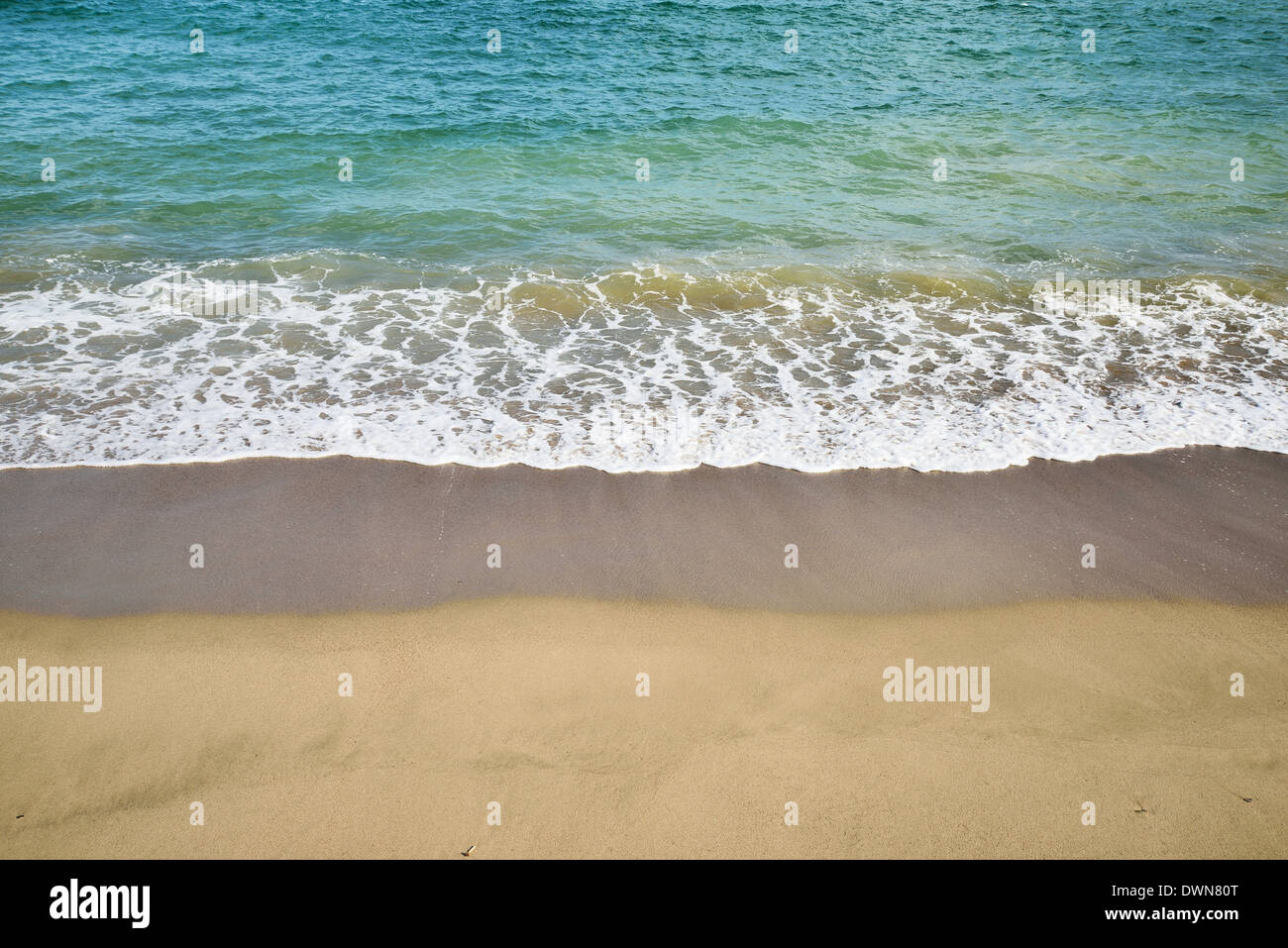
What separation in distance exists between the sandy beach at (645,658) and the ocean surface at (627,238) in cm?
66

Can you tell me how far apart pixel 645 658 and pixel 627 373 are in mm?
3633

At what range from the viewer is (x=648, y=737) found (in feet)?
13.1

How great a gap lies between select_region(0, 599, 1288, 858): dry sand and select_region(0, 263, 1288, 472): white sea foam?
1859 mm

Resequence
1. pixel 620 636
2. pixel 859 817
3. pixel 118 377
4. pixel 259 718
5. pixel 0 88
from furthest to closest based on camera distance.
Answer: pixel 0 88
pixel 118 377
pixel 620 636
pixel 259 718
pixel 859 817

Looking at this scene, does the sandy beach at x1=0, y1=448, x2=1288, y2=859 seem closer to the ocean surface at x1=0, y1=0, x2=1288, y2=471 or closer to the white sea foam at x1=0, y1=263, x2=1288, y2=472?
the white sea foam at x1=0, y1=263, x2=1288, y2=472

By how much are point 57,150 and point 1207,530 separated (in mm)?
16284

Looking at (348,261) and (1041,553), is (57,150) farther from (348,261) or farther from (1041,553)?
(1041,553)

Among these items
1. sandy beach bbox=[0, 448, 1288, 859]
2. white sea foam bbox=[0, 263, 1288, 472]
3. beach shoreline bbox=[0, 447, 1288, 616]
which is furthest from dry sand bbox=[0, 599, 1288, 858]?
white sea foam bbox=[0, 263, 1288, 472]

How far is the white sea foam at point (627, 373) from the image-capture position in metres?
6.38

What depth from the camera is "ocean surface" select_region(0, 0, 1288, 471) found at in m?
6.76

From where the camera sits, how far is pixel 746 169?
13.0 m
